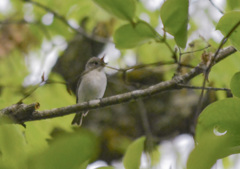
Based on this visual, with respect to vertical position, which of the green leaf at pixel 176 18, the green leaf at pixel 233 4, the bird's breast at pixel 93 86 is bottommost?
the green leaf at pixel 176 18

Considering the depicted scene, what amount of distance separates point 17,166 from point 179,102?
3.21m

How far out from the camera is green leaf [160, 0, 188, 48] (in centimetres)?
85

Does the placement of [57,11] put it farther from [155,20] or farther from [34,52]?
[34,52]

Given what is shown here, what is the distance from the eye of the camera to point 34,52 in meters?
3.49

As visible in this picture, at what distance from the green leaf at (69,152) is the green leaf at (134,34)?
582 mm

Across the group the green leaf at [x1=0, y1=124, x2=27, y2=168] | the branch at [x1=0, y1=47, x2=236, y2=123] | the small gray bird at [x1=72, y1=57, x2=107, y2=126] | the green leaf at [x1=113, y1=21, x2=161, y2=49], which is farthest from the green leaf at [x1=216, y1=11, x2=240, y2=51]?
the small gray bird at [x1=72, y1=57, x2=107, y2=126]

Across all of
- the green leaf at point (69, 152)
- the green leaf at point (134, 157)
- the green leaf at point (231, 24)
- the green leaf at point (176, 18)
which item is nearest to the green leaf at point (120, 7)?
the green leaf at point (176, 18)

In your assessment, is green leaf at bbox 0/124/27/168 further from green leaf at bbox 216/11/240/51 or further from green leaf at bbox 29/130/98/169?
green leaf at bbox 216/11/240/51

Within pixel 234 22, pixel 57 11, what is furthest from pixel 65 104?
pixel 57 11

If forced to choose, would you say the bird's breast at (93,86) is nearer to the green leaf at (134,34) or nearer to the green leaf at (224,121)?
the green leaf at (134,34)

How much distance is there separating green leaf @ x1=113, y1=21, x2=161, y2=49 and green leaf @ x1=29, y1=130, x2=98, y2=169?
582mm

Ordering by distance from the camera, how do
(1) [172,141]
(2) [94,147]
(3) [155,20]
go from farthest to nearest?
(1) [172,141]
(3) [155,20]
(2) [94,147]

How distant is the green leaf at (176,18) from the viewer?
847 mm

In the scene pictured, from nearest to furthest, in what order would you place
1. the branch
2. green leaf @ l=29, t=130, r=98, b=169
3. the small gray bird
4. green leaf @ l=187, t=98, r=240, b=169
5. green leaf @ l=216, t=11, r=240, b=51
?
green leaf @ l=29, t=130, r=98, b=169 → green leaf @ l=187, t=98, r=240, b=169 → green leaf @ l=216, t=11, r=240, b=51 → the branch → the small gray bird
